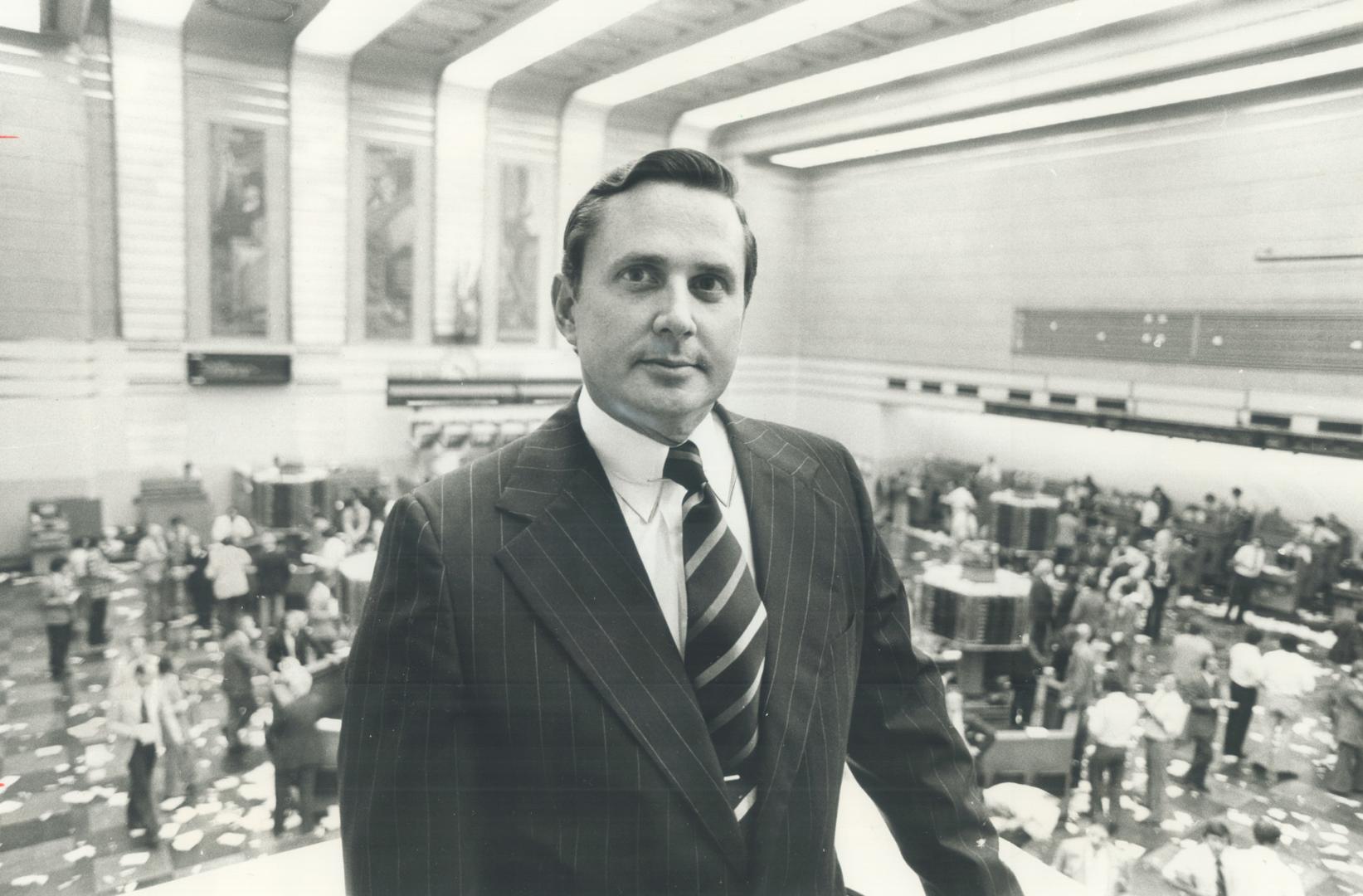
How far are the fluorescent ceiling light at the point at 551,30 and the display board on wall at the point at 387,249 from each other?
0.91 meters

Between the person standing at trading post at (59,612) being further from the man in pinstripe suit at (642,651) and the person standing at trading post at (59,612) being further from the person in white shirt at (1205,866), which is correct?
the person in white shirt at (1205,866)

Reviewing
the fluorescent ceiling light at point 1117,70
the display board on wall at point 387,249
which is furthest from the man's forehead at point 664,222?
the display board on wall at point 387,249

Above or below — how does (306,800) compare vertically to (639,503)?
below

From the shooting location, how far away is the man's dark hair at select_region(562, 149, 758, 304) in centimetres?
115

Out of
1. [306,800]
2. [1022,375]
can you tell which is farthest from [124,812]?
[1022,375]

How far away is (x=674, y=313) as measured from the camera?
1149 mm

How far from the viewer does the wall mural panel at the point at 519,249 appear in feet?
11.3

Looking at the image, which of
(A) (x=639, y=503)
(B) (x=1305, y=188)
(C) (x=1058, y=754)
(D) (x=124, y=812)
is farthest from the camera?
(C) (x=1058, y=754)

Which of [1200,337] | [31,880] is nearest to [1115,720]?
[1200,337]

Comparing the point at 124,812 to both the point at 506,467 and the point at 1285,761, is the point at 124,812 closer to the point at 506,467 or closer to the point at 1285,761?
the point at 506,467

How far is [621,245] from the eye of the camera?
1.16 metres

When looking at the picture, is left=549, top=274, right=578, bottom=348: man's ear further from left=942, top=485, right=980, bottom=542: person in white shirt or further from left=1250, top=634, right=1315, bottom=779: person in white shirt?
left=1250, top=634, right=1315, bottom=779: person in white shirt

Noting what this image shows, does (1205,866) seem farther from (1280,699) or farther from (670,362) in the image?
(670,362)

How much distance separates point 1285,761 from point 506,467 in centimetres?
693
